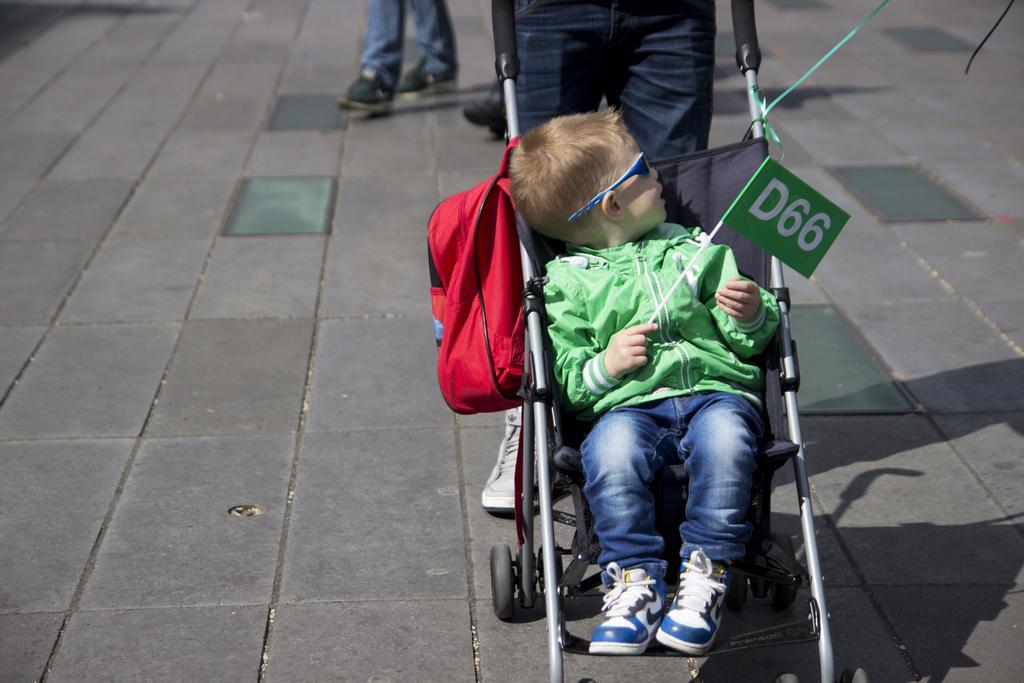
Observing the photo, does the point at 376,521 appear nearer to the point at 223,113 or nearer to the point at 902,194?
the point at 902,194

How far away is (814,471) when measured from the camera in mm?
4246

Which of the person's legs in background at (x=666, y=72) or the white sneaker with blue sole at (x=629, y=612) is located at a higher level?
the person's legs in background at (x=666, y=72)

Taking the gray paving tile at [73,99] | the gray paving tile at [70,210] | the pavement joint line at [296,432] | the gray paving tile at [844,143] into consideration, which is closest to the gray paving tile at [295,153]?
the pavement joint line at [296,432]

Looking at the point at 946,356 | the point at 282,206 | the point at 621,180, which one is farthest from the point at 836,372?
the point at 282,206

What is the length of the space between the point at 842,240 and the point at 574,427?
3.50m

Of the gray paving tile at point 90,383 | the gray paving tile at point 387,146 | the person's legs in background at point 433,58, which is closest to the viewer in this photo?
the gray paving tile at point 90,383

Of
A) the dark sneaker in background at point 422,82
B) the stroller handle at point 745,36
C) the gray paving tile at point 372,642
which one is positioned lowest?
the dark sneaker in background at point 422,82

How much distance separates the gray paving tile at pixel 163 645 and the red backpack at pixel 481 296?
0.85 m

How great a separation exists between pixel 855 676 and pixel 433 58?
7.05m

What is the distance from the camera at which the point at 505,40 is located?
364 cm

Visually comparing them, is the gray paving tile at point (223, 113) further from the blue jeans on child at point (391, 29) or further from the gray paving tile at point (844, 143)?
the gray paving tile at point (844, 143)

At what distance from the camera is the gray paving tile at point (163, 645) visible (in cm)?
323

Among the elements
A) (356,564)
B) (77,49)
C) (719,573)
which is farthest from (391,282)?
(77,49)

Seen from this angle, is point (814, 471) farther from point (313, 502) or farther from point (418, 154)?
point (418, 154)
